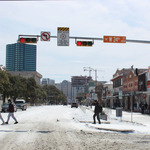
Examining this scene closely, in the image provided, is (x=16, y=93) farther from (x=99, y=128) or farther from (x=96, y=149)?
(x=96, y=149)

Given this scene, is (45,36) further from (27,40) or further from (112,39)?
(112,39)

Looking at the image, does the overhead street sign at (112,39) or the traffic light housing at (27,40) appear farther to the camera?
the traffic light housing at (27,40)

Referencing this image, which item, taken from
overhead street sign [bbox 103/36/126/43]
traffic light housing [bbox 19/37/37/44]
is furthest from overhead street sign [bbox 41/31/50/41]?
overhead street sign [bbox 103/36/126/43]

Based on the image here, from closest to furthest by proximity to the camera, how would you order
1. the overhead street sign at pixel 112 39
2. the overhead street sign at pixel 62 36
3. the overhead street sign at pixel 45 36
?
the overhead street sign at pixel 112 39, the overhead street sign at pixel 62 36, the overhead street sign at pixel 45 36

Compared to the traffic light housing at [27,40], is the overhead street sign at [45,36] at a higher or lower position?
higher

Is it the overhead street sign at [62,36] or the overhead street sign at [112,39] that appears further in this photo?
the overhead street sign at [62,36]

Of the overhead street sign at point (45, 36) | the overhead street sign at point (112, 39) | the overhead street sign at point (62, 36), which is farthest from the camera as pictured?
the overhead street sign at point (45, 36)

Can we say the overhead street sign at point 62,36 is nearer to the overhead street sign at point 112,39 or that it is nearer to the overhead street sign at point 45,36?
the overhead street sign at point 45,36

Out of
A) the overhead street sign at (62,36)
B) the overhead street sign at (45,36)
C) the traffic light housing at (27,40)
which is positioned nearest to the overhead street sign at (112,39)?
the overhead street sign at (62,36)

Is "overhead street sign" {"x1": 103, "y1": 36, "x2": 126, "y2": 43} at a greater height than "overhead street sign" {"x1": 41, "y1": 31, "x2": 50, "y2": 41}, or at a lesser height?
lesser

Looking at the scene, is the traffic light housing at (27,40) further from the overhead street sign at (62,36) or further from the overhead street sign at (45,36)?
the overhead street sign at (62,36)

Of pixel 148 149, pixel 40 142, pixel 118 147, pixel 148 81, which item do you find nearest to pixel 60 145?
pixel 40 142

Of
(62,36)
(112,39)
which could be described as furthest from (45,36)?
(112,39)

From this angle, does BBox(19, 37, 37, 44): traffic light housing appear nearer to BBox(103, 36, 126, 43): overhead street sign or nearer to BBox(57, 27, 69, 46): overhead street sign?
BBox(57, 27, 69, 46): overhead street sign
